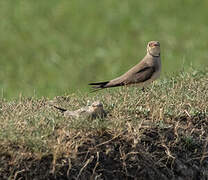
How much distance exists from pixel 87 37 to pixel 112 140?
10.6 meters

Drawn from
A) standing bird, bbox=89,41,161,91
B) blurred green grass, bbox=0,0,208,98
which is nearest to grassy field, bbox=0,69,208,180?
standing bird, bbox=89,41,161,91

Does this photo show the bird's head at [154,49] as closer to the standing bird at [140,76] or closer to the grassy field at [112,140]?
the standing bird at [140,76]

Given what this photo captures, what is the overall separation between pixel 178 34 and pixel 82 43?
235 centimetres

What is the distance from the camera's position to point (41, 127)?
6270 millimetres

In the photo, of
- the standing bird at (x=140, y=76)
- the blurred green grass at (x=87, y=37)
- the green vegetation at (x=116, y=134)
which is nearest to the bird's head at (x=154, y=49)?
the standing bird at (x=140, y=76)

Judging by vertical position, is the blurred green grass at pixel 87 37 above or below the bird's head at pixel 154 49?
above

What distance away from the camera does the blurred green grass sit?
1480 centimetres

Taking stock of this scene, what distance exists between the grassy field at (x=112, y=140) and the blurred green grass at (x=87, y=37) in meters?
6.29

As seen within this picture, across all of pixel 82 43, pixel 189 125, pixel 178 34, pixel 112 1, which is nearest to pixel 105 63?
pixel 82 43

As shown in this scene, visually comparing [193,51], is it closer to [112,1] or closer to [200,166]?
[112,1]

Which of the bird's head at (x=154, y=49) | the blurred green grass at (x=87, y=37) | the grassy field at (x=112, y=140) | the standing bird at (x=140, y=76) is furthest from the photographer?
the blurred green grass at (x=87, y=37)

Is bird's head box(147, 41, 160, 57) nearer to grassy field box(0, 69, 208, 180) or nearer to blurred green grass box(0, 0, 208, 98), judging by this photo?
grassy field box(0, 69, 208, 180)

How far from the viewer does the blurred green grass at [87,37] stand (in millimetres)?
14805

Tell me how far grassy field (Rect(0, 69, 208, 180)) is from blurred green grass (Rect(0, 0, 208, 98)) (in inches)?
248
